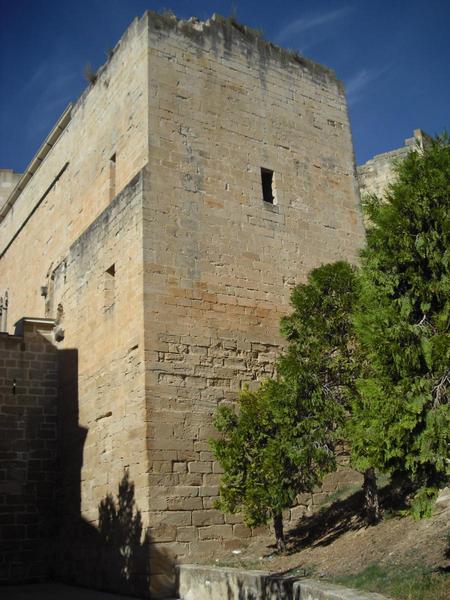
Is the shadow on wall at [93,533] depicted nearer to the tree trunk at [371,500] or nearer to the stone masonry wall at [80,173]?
the stone masonry wall at [80,173]

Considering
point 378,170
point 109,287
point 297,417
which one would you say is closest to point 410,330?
point 297,417

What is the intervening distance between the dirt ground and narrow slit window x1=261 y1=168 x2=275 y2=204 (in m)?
4.82

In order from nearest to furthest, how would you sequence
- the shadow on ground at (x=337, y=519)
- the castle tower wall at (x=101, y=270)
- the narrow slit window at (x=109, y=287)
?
the shadow on ground at (x=337, y=519), the castle tower wall at (x=101, y=270), the narrow slit window at (x=109, y=287)

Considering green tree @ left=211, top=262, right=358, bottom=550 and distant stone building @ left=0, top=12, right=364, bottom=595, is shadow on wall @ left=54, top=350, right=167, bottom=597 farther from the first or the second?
green tree @ left=211, top=262, right=358, bottom=550

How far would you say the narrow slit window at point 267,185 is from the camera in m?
11.0

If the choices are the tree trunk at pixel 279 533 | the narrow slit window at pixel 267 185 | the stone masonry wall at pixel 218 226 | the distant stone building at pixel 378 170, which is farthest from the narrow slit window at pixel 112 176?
the distant stone building at pixel 378 170

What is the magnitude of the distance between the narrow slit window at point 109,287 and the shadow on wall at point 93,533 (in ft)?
4.66

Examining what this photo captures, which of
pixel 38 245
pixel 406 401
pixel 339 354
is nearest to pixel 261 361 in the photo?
pixel 339 354

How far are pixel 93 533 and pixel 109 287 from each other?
3560mm

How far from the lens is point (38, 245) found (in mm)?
14500

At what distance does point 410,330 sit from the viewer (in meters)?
5.21

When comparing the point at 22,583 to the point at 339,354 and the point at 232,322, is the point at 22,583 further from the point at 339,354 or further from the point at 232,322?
the point at 339,354

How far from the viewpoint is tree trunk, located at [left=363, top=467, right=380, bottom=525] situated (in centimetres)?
755

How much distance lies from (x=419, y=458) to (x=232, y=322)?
15.9 feet
